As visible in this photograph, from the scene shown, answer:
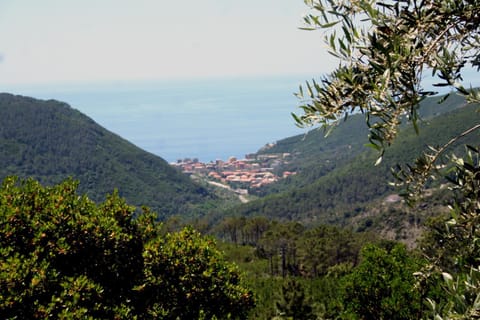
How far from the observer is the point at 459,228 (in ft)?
11.6

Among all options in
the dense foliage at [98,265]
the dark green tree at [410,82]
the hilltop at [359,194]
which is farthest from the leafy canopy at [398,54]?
the hilltop at [359,194]

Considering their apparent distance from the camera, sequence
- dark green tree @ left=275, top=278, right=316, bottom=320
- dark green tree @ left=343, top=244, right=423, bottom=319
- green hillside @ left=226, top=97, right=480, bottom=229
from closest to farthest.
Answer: dark green tree @ left=343, top=244, right=423, bottom=319 < dark green tree @ left=275, top=278, right=316, bottom=320 < green hillside @ left=226, top=97, right=480, bottom=229

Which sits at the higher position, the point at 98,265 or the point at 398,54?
the point at 398,54

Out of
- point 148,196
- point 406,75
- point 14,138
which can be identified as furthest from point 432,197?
point 14,138

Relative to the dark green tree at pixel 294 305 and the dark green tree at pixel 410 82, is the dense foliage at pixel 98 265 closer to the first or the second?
the dark green tree at pixel 410 82

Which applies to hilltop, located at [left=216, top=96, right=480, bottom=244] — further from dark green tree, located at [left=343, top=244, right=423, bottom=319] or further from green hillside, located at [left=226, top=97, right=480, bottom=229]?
dark green tree, located at [left=343, top=244, right=423, bottom=319]

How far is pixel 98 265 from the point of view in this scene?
27.2 feet

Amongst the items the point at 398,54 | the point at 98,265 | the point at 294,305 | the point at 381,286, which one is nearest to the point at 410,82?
the point at 398,54

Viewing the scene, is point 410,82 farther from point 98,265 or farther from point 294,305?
point 294,305

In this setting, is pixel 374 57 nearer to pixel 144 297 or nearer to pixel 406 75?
pixel 406 75

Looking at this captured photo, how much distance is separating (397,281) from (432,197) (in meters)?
87.2

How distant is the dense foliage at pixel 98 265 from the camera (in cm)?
686

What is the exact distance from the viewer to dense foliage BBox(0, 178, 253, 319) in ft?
22.5

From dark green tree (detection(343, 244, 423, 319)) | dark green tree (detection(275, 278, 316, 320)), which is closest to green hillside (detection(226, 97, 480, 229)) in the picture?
dark green tree (detection(275, 278, 316, 320))
